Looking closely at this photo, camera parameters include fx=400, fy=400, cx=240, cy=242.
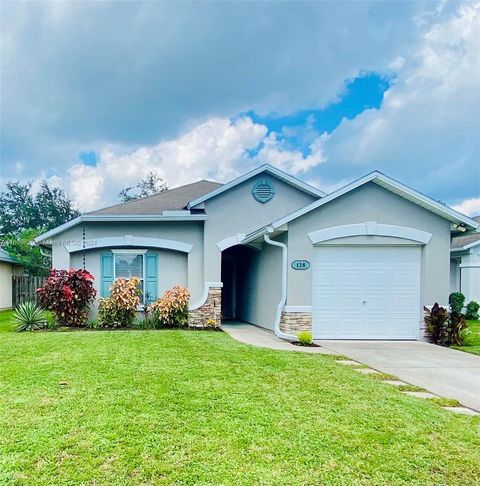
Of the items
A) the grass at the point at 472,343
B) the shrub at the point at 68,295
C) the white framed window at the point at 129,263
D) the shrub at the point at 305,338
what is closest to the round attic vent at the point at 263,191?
the white framed window at the point at 129,263

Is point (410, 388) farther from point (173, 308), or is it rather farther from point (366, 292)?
point (173, 308)

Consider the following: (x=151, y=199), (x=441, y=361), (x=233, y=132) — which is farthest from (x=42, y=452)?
(x=233, y=132)

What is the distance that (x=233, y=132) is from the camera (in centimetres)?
2077

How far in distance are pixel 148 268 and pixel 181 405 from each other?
9.56 m

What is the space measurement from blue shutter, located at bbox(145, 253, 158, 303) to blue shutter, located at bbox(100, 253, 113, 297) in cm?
127

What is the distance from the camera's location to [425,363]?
848 centimetres

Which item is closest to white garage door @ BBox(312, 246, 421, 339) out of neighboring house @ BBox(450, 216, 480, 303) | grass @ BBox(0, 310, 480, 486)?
grass @ BBox(0, 310, 480, 486)

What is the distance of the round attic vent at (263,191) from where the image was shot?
14.5 metres

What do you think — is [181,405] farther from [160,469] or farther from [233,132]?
[233,132]

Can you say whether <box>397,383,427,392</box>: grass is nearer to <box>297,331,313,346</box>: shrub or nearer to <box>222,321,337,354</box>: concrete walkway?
<box>222,321,337,354</box>: concrete walkway

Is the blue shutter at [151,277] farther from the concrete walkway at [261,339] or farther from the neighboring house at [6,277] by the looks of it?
the neighboring house at [6,277]

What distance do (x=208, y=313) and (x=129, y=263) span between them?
3.37 meters

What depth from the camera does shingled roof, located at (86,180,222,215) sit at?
14.5m

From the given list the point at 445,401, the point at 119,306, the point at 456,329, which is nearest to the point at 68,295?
the point at 119,306
